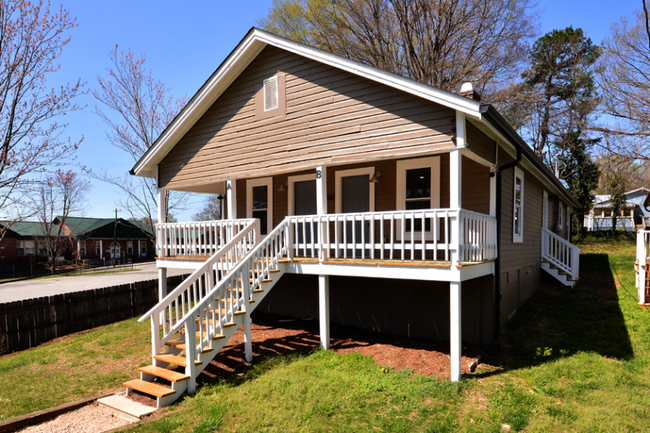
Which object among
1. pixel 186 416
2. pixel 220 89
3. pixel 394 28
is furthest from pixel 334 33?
pixel 186 416

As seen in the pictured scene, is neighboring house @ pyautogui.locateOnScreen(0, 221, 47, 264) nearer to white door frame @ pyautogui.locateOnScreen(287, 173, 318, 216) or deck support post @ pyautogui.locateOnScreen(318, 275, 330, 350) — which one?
white door frame @ pyautogui.locateOnScreen(287, 173, 318, 216)

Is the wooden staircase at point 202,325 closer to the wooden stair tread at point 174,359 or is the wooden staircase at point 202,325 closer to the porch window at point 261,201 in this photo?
the wooden stair tread at point 174,359

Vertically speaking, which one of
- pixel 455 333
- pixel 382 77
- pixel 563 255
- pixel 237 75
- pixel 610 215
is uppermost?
pixel 237 75

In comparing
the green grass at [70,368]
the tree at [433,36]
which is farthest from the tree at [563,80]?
the green grass at [70,368]

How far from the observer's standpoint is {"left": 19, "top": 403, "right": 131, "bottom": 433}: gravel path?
5.89 m

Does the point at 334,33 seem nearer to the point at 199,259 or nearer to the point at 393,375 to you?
the point at 199,259

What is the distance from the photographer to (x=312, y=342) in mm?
9164

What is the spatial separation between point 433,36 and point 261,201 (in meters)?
13.4

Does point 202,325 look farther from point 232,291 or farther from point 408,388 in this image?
point 408,388

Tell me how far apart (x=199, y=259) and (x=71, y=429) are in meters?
5.38

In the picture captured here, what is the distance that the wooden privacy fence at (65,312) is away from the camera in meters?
11.0

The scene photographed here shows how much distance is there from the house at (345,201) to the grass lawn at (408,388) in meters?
0.71

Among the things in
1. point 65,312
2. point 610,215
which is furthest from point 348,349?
point 610,215

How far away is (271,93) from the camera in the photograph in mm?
10188
